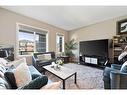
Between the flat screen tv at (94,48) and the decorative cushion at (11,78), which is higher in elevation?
the flat screen tv at (94,48)

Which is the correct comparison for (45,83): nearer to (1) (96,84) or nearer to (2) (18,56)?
(1) (96,84)

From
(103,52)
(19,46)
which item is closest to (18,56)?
(19,46)

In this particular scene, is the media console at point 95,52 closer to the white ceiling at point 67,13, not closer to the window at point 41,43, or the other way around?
the white ceiling at point 67,13

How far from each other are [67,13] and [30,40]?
1323mm

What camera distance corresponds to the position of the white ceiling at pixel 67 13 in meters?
2.98

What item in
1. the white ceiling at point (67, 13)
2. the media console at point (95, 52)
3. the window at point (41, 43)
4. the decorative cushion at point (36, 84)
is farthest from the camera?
the media console at point (95, 52)

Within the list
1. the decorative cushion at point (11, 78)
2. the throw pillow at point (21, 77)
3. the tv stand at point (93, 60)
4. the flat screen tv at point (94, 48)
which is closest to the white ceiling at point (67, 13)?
the flat screen tv at point (94, 48)

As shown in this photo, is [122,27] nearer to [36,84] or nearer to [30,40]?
[30,40]

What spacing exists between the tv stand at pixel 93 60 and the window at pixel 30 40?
2.20 metres

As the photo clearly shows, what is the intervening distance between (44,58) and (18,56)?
80cm

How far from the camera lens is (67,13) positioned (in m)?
3.37

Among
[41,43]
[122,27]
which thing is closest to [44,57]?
[41,43]

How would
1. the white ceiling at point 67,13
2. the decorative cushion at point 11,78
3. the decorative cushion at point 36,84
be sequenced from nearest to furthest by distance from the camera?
the decorative cushion at point 36,84, the decorative cushion at point 11,78, the white ceiling at point 67,13

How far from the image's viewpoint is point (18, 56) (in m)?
3.55
